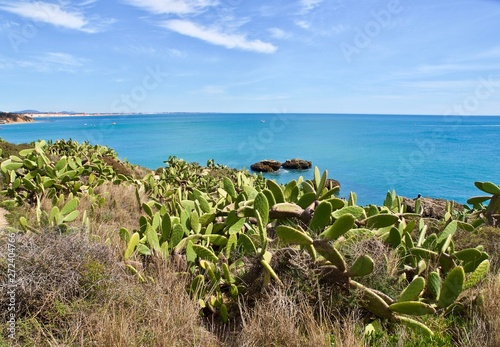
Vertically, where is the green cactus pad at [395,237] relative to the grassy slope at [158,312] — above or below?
above

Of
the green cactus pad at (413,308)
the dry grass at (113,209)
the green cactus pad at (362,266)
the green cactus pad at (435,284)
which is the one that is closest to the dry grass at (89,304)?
the green cactus pad at (362,266)

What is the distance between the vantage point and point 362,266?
251 centimetres

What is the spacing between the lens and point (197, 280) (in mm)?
3025

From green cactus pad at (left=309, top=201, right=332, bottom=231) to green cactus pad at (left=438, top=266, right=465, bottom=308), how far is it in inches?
39.1

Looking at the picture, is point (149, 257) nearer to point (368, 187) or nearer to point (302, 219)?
point (302, 219)

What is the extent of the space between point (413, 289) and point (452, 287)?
370 millimetres

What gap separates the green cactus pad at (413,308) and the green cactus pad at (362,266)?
319 mm

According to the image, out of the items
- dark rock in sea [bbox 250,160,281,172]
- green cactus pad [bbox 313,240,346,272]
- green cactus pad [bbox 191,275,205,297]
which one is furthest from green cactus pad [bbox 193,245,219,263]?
dark rock in sea [bbox 250,160,281,172]

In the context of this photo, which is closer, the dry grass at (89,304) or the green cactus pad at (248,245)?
the dry grass at (89,304)

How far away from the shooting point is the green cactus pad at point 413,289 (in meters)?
2.52

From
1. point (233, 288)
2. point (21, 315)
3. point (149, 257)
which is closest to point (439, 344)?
point (233, 288)

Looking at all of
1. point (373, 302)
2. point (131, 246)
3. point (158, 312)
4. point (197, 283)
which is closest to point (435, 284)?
point (373, 302)

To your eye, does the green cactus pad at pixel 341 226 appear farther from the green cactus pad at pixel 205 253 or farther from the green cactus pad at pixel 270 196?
the green cactus pad at pixel 205 253

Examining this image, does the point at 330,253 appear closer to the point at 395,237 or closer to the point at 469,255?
the point at 395,237
